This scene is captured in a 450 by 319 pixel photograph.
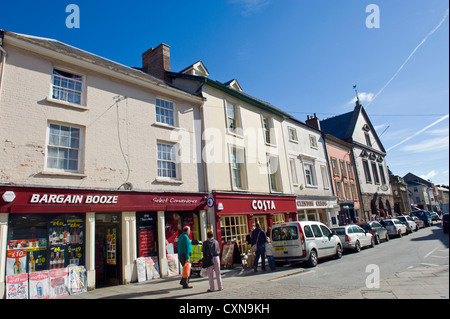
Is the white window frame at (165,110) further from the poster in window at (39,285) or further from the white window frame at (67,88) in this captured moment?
the poster in window at (39,285)

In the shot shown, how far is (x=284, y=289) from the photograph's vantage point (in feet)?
25.3

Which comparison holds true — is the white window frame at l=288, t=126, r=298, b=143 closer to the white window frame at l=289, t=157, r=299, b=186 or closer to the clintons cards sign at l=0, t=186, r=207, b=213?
the white window frame at l=289, t=157, r=299, b=186

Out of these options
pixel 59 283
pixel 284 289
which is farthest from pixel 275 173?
pixel 59 283

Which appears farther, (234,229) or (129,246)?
(234,229)

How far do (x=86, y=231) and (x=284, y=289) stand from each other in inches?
270

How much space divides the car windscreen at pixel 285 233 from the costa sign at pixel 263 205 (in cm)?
413

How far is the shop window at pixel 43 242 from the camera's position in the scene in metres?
8.32

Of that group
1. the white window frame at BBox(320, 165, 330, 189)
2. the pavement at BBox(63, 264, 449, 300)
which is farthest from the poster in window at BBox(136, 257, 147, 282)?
the white window frame at BBox(320, 165, 330, 189)

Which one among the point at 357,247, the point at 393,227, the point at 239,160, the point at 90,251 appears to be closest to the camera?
the point at 90,251

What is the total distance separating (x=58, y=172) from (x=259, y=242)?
7976 millimetres

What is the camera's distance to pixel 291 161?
72.0 feet

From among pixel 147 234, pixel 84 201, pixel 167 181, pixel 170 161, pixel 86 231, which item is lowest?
pixel 147 234

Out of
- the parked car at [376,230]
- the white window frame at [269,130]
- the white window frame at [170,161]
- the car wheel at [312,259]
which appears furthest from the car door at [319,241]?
the white window frame at [269,130]

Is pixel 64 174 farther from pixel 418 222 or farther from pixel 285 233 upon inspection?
pixel 418 222
